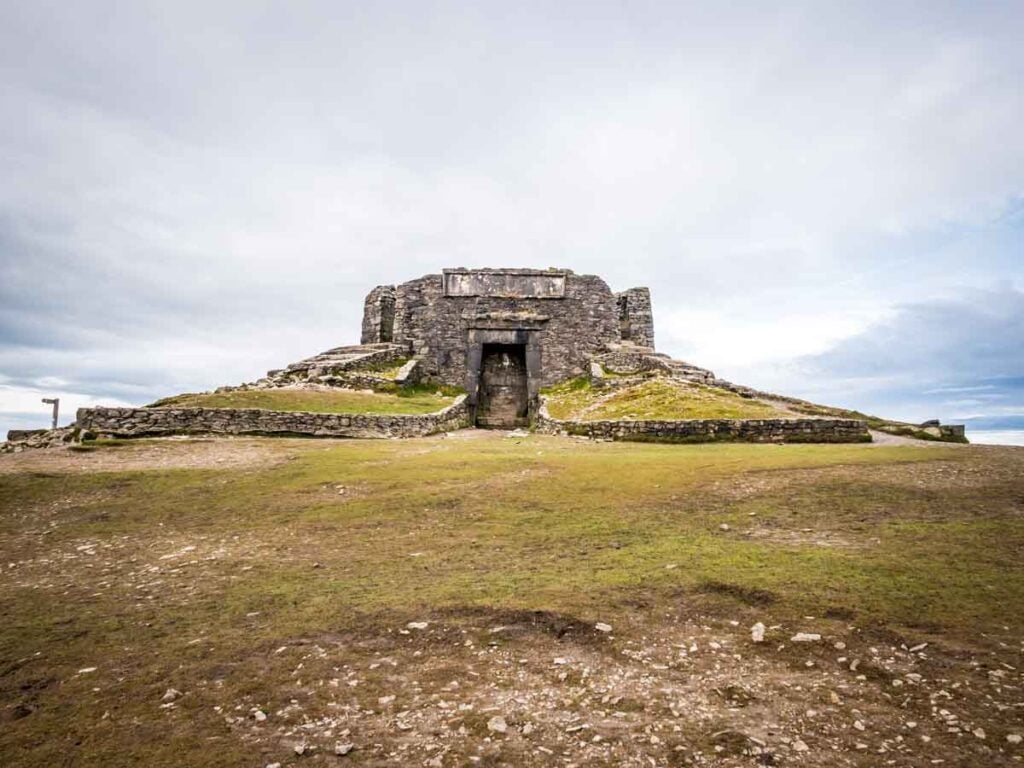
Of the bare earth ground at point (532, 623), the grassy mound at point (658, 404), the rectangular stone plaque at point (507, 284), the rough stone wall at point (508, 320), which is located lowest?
the bare earth ground at point (532, 623)

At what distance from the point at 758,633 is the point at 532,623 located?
78.6 inches

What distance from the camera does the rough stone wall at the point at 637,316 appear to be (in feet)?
126

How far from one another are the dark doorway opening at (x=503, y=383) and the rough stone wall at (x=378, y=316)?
24.4ft

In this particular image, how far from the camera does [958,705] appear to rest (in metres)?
4.02

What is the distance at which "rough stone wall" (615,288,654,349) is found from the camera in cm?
3844

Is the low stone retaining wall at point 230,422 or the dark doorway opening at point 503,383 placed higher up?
the dark doorway opening at point 503,383

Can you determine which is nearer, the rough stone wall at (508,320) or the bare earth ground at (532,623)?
the bare earth ground at (532,623)

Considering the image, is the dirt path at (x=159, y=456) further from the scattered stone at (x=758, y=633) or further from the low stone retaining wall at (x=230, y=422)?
the scattered stone at (x=758, y=633)

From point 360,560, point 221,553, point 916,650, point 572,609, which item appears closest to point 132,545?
point 221,553

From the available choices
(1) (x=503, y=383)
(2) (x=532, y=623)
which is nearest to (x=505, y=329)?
(1) (x=503, y=383)

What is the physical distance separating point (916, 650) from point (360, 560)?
19.2ft

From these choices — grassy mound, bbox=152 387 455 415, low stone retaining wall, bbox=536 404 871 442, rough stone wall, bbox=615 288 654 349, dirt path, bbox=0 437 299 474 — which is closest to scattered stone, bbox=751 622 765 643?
dirt path, bbox=0 437 299 474

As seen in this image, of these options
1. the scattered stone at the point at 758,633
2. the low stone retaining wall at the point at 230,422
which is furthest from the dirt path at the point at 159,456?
the scattered stone at the point at 758,633

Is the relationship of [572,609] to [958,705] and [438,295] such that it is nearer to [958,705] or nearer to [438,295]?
[958,705]
